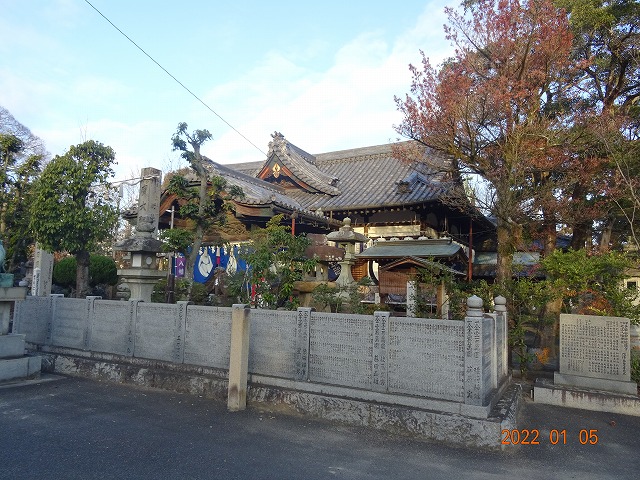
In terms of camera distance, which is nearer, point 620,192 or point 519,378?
point 519,378

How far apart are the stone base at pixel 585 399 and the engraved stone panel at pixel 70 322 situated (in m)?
9.29

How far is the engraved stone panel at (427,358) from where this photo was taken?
235 inches

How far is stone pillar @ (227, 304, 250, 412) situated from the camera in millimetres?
6734

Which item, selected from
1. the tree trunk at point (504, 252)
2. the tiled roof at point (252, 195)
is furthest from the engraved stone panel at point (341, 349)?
the tiled roof at point (252, 195)

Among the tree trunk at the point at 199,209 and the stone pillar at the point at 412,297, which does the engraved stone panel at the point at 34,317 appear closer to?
the tree trunk at the point at 199,209

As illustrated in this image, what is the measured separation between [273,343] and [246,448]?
2198 mm

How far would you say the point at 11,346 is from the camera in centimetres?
843

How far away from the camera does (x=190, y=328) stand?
26.3ft

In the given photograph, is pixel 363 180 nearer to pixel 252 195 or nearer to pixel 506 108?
pixel 252 195

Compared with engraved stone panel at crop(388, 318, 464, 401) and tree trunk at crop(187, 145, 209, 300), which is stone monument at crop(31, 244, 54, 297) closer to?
tree trunk at crop(187, 145, 209, 300)

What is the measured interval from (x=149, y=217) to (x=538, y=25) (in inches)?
435

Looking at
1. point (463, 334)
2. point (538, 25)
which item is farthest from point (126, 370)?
point (538, 25)

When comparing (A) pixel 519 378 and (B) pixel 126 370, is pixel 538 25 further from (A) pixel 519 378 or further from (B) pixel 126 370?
(B) pixel 126 370

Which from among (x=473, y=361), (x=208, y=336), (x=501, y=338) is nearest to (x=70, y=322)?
(x=208, y=336)
